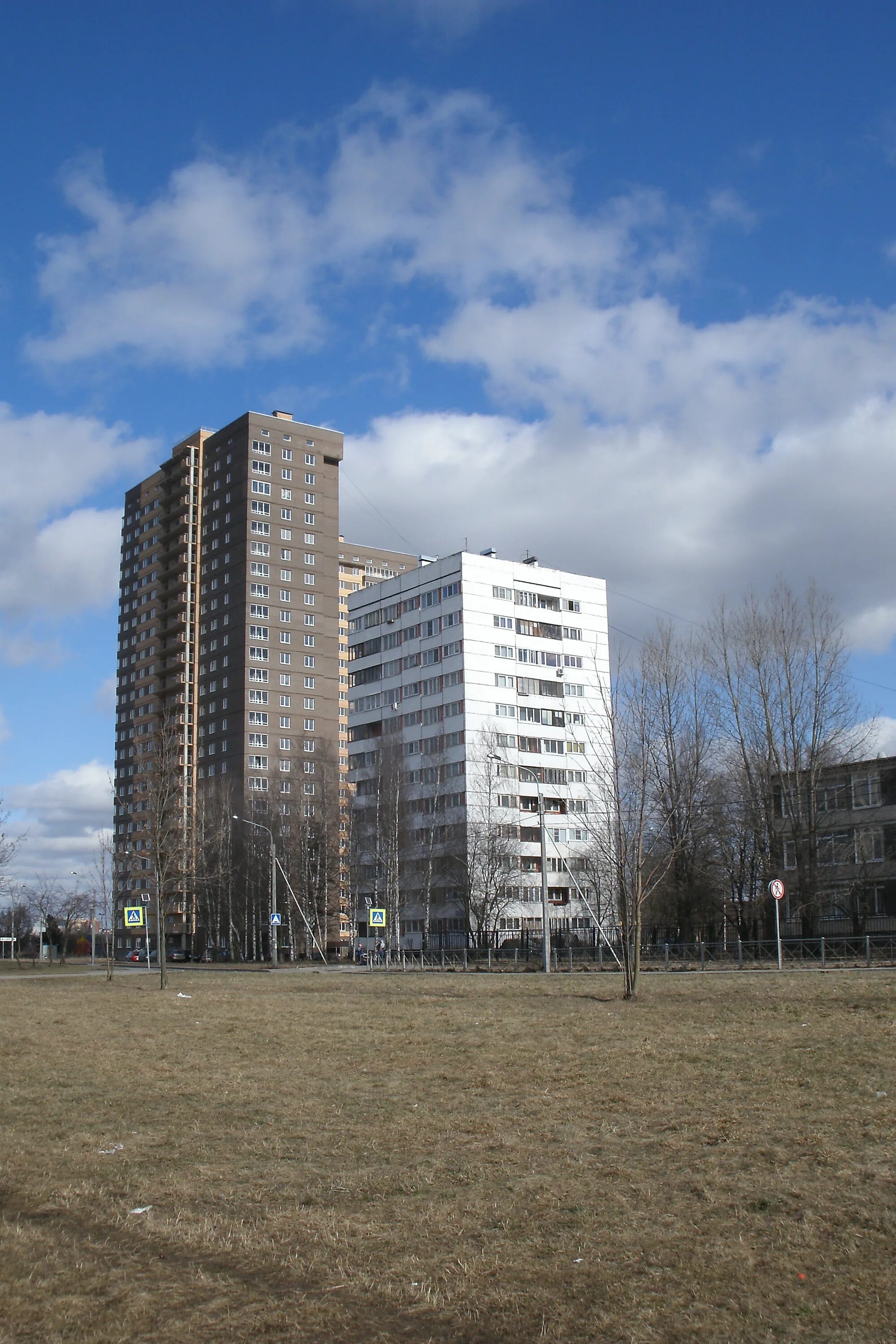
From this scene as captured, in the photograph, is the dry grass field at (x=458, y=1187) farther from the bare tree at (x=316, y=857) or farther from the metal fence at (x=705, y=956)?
the bare tree at (x=316, y=857)

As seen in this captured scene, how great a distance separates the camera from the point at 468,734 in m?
94.4

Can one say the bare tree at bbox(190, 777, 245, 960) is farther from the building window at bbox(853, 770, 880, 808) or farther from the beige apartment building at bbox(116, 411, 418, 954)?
the building window at bbox(853, 770, 880, 808)

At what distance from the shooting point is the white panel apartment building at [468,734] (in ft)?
278

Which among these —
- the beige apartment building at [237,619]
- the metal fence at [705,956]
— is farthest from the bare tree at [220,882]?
the metal fence at [705,956]

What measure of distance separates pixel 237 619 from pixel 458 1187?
129883 millimetres

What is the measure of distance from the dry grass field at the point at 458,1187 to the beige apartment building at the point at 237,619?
355 ft

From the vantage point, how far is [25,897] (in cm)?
9788

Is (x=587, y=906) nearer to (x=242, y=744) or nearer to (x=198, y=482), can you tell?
(x=242, y=744)

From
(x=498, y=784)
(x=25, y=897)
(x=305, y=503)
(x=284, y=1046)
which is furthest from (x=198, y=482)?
(x=284, y=1046)

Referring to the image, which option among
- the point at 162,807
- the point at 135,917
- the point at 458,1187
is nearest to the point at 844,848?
the point at 162,807

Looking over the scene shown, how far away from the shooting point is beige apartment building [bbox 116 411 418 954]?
13288cm

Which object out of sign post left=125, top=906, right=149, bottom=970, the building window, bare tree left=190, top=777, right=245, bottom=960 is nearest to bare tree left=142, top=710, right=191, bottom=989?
sign post left=125, top=906, right=149, bottom=970

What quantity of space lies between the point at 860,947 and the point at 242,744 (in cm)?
9673

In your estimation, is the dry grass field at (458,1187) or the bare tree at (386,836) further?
the bare tree at (386,836)
